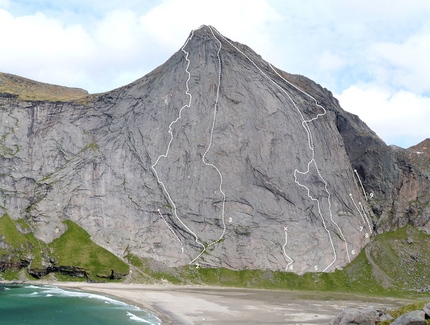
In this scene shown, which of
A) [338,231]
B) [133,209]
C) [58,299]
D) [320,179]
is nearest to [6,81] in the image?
[133,209]

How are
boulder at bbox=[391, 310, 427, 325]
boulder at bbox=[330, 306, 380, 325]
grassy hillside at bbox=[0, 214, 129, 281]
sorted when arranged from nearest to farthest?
boulder at bbox=[391, 310, 427, 325] → boulder at bbox=[330, 306, 380, 325] → grassy hillside at bbox=[0, 214, 129, 281]

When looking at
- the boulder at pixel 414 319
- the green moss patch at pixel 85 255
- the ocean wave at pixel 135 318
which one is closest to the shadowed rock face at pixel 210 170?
the green moss patch at pixel 85 255

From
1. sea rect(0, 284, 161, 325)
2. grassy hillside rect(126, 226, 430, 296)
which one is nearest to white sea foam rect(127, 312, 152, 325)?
sea rect(0, 284, 161, 325)

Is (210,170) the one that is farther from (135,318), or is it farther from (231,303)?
(135,318)

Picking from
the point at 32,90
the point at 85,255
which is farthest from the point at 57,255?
the point at 32,90

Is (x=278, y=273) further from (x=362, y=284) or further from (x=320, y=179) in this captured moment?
(x=320, y=179)

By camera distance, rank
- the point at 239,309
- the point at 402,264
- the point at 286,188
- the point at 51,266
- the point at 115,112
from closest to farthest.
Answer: the point at 239,309 < the point at 51,266 < the point at 402,264 < the point at 286,188 < the point at 115,112

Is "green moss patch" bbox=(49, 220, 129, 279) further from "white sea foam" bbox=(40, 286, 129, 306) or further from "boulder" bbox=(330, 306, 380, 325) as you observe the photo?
"boulder" bbox=(330, 306, 380, 325)
